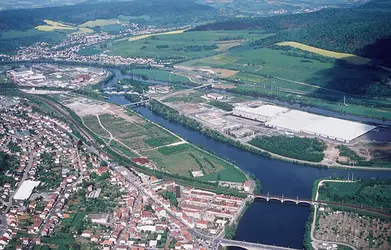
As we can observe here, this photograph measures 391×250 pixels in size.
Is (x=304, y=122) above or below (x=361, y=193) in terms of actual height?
above

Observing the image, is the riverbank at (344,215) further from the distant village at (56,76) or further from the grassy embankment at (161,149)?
the distant village at (56,76)

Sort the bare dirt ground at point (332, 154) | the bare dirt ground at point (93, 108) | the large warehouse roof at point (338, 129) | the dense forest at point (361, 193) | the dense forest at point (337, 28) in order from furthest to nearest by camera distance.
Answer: the dense forest at point (337, 28)
the bare dirt ground at point (93, 108)
the large warehouse roof at point (338, 129)
the bare dirt ground at point (332, 154)
the dense forest at point (361, 193)

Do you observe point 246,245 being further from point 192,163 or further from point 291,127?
point 291,127

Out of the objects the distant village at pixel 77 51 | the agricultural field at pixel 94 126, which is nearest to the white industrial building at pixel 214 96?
the agricultural field at pixel 94 126

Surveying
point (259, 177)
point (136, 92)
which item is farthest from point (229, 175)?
point (136, 92)

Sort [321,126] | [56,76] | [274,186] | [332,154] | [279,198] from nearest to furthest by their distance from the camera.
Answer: [279,198], [274,186], [332,154], [321,126], [56,76]

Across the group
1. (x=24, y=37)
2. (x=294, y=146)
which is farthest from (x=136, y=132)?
(x=24, y=37)

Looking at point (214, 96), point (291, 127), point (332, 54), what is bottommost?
point (214, 96)
